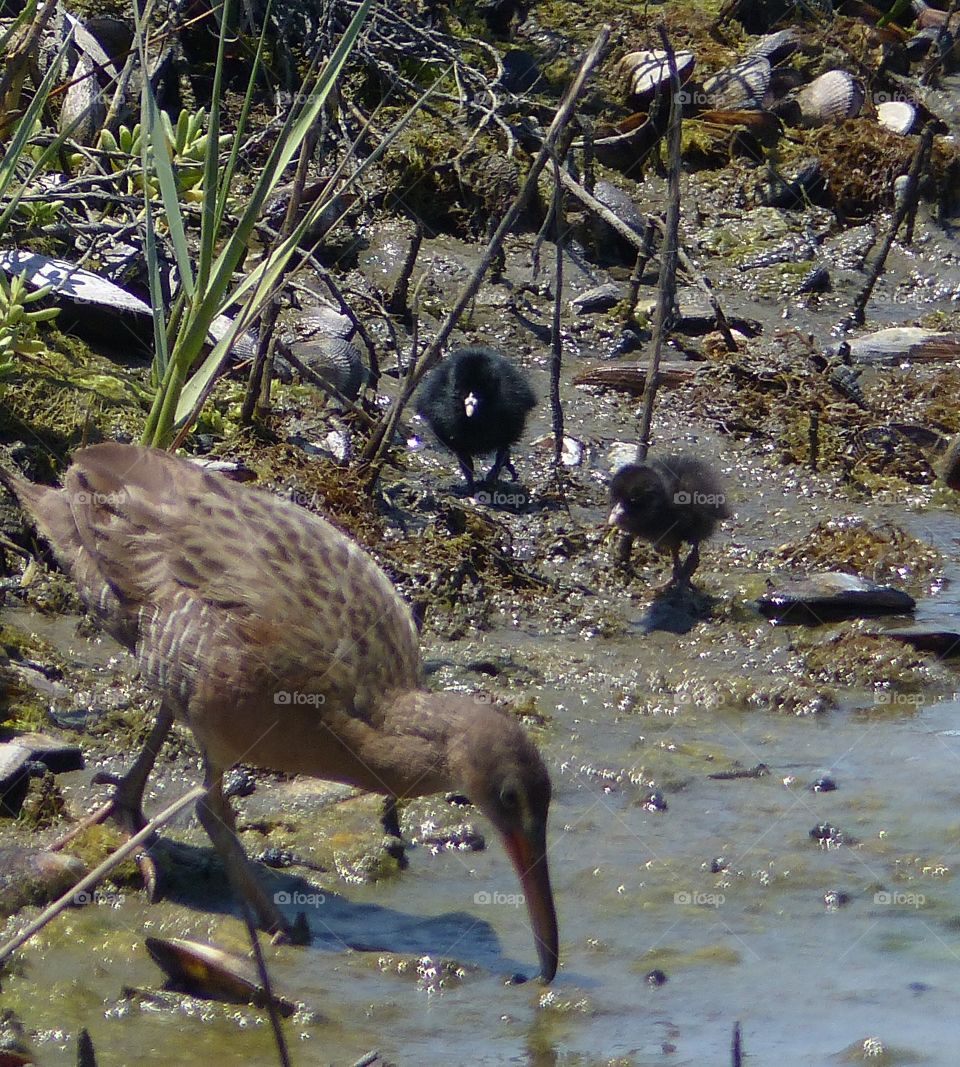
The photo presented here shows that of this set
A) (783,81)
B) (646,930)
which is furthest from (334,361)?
(783,81)

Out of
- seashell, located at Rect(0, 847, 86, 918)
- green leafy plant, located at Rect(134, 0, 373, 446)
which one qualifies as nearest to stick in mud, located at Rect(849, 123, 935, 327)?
green leafy plant, located at Rect(134, 0, 373, 446)

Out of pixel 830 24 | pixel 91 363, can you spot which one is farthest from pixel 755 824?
pixel 830 24

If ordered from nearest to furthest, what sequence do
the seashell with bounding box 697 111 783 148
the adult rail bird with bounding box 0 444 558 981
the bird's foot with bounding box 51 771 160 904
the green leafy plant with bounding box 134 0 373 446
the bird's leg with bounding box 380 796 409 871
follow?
the adult rail bird with bounding box 0 444 558 981, the bird's foot with bounding box 51 771 160 904, the bird's leg with bounding box 380 796 409 871, the green leafy plant with bounding box 134 0 373 446, the seashell with bounding box 697 111 783 148

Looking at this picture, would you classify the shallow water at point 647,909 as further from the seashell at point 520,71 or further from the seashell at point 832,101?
the seashell at point 832,101

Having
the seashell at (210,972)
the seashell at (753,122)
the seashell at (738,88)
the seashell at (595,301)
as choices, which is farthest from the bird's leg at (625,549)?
the seashell at (738,88)

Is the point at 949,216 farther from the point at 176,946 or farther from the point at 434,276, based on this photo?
the point at 176,946

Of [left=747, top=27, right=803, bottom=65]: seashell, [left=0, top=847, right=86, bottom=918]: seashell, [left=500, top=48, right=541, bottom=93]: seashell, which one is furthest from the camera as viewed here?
[left=747, top=27, right=803, bottom=65]: seashell

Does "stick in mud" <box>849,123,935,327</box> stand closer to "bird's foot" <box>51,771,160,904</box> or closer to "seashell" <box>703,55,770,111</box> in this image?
"seashell" <box>703,55,770,111</box>

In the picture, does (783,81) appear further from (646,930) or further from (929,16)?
(646,930)

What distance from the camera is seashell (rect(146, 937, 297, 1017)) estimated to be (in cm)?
387

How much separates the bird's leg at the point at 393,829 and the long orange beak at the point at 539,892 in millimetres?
537

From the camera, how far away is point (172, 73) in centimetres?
881

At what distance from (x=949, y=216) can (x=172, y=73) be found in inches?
191

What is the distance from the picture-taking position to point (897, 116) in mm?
10422
